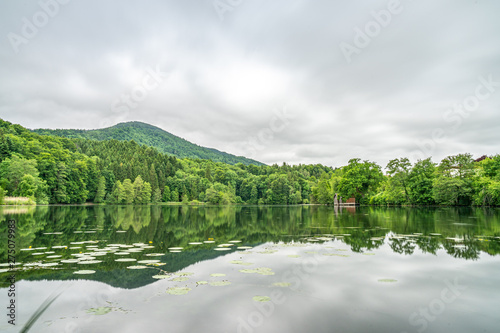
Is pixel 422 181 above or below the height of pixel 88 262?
above

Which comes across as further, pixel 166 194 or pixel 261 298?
pixel 166 194

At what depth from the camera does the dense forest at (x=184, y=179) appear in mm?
47703

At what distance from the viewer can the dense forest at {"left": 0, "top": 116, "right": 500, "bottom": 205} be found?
47.7 m

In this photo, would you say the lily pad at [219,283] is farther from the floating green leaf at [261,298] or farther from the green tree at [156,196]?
the green tree at [156,196]

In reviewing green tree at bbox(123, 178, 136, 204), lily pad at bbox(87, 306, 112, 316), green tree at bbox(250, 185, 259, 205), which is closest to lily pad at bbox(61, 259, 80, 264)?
lily pad at bbox(87, 306, 112, 316)

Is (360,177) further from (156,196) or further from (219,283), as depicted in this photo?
(156,196)

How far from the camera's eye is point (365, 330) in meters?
3.76

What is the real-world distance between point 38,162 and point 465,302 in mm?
78355

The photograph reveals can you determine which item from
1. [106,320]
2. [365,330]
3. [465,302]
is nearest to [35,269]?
[106,320]

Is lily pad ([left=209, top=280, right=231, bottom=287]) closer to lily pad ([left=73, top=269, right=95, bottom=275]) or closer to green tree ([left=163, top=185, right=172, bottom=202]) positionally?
lily pad ([left=73, top=269, right=95, bottom=275])

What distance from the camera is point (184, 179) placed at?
112m

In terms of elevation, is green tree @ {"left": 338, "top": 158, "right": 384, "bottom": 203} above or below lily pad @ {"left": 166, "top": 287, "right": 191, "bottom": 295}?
above

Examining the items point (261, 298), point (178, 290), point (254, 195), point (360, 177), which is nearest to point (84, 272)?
point (178, 290)

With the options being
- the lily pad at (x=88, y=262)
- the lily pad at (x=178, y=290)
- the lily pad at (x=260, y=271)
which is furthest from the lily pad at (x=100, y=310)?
the lily pad at (x=88, y=262)
